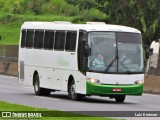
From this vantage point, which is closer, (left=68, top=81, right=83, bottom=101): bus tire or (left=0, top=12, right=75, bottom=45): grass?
(left=68, top=81, right=83, bottom=101): bus tire

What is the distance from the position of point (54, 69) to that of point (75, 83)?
260 cm

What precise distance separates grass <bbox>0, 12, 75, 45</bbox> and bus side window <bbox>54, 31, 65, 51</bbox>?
167 feet

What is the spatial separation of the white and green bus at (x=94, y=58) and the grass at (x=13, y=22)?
5134 cm

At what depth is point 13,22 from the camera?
297 ft

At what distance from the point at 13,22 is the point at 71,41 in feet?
203

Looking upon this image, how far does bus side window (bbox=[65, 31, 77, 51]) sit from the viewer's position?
95.3 ft

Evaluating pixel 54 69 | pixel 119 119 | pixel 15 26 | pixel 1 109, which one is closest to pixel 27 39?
pixel 54 69

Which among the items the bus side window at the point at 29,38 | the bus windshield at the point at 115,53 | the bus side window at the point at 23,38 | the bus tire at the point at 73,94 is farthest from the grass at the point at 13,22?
the bus windshield at the point at 115,53

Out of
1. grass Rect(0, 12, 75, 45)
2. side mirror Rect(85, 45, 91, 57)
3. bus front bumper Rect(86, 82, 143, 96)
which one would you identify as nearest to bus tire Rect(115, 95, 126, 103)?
bus front bumper Rect(86, 82, 143, 96)

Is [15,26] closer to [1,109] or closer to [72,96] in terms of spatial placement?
[72,96]

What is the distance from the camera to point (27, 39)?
33656mm

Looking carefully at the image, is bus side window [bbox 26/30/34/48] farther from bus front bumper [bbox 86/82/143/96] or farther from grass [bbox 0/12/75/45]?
grass [bbox 0/12/75/45]

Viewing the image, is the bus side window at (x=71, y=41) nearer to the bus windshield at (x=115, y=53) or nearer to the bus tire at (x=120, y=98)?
the bus windshield at (x=115, y=53)

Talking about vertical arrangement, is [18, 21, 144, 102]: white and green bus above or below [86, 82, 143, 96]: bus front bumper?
above
